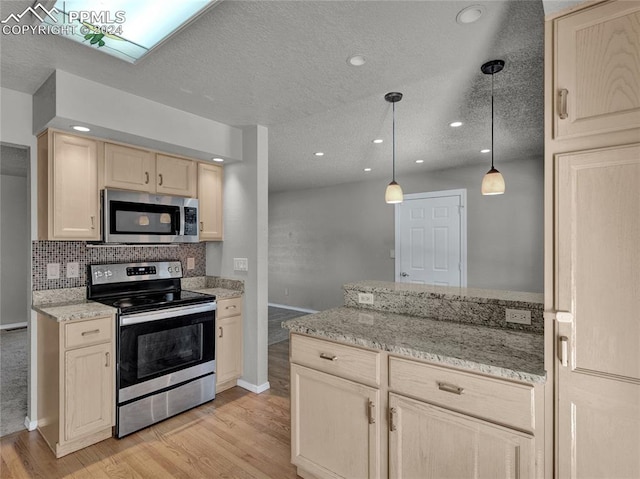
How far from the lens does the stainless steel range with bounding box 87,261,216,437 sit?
2.39m

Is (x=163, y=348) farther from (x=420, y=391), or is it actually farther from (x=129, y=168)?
(x=420, y=391)

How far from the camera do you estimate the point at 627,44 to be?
3.62 ft

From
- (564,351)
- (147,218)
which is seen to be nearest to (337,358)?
(564,351)

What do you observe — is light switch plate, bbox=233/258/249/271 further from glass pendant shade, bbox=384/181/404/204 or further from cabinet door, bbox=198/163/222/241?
glass pendant shade, bbox=384/181/404/204

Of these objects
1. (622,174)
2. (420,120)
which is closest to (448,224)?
(420,120)

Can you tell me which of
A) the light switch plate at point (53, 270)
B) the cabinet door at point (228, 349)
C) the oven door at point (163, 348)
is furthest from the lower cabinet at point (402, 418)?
the light switch plate at point (53, 270)

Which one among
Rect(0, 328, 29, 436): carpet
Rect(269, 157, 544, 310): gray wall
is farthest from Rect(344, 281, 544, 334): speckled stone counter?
Rect(269, 157, 544, 310): gray wall

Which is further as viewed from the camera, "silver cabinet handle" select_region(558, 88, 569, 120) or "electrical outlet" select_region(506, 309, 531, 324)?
"electrical outlet" select_region(506, 309, 531, 324)

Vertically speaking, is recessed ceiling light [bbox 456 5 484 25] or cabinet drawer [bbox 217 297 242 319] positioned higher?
recessed ceiling light [bbox 456 5 484 25]

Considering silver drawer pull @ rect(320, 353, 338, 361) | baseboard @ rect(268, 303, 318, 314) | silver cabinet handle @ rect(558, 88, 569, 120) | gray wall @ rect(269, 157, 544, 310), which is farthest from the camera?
baseboard @ rect(268, 303, 318, 314)

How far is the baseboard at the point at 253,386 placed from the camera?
309 cm

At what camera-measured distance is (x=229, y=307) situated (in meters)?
3.11

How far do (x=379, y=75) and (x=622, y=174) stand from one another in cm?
148

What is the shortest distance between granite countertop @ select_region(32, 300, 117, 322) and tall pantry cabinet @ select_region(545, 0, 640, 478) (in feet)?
8.25
